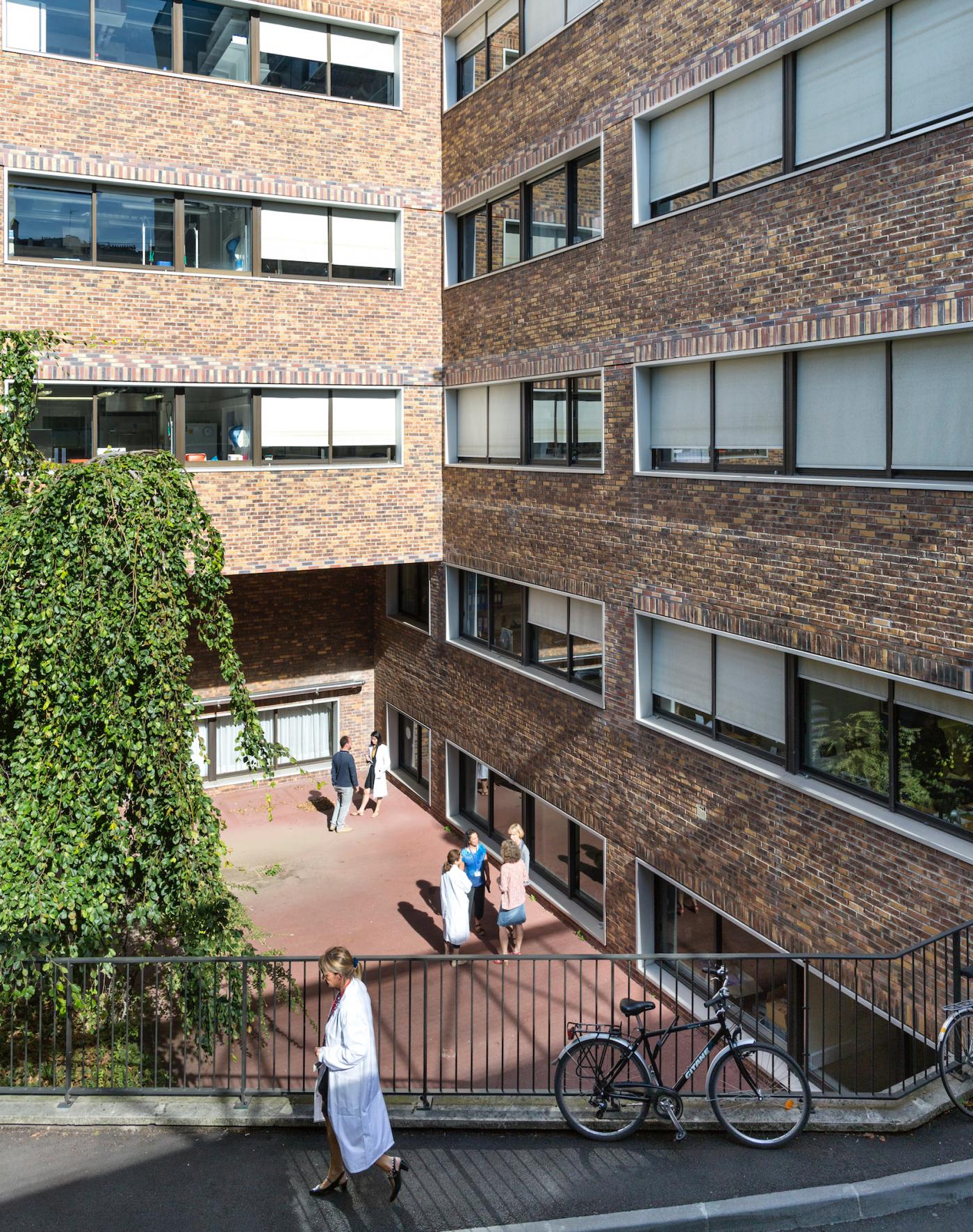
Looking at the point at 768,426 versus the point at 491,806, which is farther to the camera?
the point at 491,806

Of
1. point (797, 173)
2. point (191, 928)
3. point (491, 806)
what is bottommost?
point (491, 806)

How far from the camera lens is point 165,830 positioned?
855 cm

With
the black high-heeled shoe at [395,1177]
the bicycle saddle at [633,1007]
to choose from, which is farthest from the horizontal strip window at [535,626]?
the black high-heeled shoe at [395,1177]

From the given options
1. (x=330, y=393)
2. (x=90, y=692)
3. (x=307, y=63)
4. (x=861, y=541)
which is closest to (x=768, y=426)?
(x=861, y=541)

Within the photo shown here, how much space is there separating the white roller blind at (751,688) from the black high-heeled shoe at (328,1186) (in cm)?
606

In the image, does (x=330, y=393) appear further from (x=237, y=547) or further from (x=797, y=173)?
(x=797, y=173)

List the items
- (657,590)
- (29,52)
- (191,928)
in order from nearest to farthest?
(191,928) → (657,590) → (29,52)

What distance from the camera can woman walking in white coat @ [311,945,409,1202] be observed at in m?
5.86

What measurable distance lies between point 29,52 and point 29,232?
2397 millimetres

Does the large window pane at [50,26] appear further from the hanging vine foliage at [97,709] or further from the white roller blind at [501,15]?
the hanging vine foliage at [97,709]

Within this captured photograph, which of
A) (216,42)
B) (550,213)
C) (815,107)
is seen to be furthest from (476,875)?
(216,42)

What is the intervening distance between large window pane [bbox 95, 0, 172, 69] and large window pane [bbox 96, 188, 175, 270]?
1.86m

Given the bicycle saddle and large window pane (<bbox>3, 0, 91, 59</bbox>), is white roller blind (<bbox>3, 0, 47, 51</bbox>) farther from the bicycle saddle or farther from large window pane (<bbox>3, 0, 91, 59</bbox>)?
the bicycle saddle

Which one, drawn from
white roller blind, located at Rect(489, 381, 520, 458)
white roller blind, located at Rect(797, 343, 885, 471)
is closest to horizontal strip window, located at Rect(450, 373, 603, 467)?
white roller blind, located at Rect(489, 381, 520, 458)
